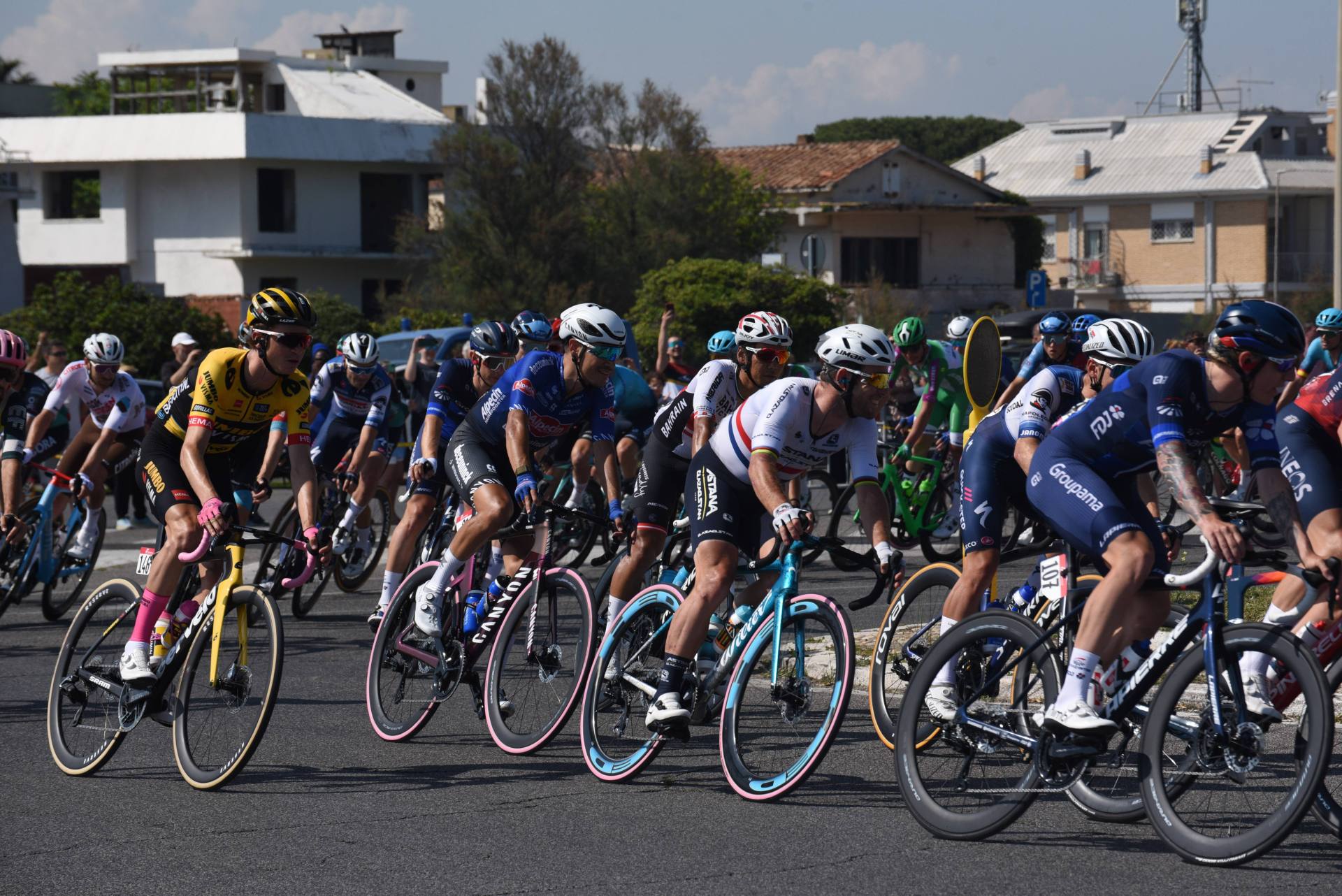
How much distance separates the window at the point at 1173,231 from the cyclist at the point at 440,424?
59670 mm

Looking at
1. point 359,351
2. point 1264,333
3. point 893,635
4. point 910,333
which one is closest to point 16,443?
point 359,351

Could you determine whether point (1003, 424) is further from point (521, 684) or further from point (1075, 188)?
point (1075, 188)

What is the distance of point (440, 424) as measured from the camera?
11.3 meters

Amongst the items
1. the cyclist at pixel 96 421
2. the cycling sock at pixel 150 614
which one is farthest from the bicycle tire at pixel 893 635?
the cyclist at pixel 96 421

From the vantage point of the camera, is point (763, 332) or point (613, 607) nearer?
point (613, 607)

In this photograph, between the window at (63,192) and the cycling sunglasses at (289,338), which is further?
the window at (63,192)

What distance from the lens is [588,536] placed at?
46.2 ft

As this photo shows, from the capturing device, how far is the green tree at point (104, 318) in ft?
94.1

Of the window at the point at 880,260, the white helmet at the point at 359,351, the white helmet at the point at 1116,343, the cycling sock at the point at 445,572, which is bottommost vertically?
the cycling sock at the point at 445,572

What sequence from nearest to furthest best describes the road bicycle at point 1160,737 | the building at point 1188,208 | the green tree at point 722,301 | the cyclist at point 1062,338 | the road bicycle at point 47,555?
the road bicycle at point 1160,737 < the road bicycle at point 47,555 < the cyclist at point 1062,338 < the green tree at point 722,301 < the building at point 1188,208

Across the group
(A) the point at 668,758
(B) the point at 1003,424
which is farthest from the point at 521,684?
(B) the point at 1003,424

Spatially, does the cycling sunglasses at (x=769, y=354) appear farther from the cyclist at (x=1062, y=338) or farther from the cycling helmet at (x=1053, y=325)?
the cycling helmet at (x=1053, y=325)

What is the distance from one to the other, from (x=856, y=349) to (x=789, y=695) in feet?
5.02

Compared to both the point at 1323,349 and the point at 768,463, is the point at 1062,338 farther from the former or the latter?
the point at 768,463
